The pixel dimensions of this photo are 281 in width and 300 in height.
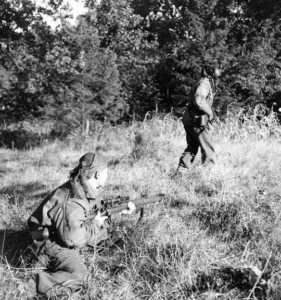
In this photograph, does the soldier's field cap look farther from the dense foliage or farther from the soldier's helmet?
the dense foliage

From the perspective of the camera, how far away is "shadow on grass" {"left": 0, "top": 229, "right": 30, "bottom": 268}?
11.7ft

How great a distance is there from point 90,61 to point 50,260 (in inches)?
372

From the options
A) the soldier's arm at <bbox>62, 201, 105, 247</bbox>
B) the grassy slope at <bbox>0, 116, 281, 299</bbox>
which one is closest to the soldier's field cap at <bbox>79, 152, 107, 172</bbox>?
the soldier's arm at <bbox>62, 201, 105, 247</bbox>

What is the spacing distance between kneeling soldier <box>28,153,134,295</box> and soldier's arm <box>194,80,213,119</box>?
2470mm

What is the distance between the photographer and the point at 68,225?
122 inches

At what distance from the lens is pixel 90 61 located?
12016mm


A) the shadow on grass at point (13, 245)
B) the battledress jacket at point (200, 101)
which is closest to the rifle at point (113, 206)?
the shadow on grass at point (13, 245)

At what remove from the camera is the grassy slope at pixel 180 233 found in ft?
9.36

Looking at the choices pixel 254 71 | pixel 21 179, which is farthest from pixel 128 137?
pixel 254 71

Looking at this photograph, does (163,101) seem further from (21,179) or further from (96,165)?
(96,165)

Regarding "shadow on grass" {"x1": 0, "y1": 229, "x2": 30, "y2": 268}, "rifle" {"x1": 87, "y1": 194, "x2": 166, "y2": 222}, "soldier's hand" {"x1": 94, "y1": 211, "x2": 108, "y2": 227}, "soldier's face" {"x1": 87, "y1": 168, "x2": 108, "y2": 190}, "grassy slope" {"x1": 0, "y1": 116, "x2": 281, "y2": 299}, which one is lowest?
"shadow on grass" {"x1": 0, "y1": 229, "x2": 30, "y2": 268}

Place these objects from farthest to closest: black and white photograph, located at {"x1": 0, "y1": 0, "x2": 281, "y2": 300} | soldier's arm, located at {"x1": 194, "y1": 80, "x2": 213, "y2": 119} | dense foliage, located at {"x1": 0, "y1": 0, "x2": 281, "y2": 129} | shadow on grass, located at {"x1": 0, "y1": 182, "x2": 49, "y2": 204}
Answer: dense foliage, located at {"x1": 0, "y1": 0, "x2": 281, "y2": 129} → soldier's arm, located at {"x1": 194, "y1": 80, "x2": 213, "y2": 119} → shadow on grass, located at {"x1": 0, "y1": 182, "x2": 49, "y2": 204} → black and white photograph, located at {"x1": 0, "y1": 0, "x2": 281, "y2": 300}

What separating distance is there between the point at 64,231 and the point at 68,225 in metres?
0.06

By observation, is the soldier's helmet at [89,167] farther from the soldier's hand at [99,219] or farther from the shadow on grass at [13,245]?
the shadow on grass at [13,245]
